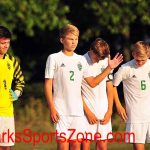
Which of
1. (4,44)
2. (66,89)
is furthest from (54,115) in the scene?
(4,44)

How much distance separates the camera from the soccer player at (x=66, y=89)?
10.8 meters

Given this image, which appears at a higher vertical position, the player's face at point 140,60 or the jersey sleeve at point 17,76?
the player's face at point 140,60

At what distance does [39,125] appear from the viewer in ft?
68.1

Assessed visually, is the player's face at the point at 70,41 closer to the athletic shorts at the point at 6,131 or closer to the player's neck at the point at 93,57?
the player's neck at the point at 93,57

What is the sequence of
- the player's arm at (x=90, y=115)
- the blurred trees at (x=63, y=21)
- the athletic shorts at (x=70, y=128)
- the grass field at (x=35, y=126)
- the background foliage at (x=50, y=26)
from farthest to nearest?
the blurred trees at (x=63, y=21) < the background foliage at (x=50, y=26) < the grass field at (x=35, y=126) < the player's arm at (x=90, y=115) < the athletic shorts at (x=70, y=128)

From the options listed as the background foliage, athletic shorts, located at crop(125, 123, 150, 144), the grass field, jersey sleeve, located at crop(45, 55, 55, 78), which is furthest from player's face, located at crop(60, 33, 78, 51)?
the background foliage

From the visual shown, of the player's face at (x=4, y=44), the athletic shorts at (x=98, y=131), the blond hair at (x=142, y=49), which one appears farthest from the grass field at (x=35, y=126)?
the player's face at (x=4, y=44)

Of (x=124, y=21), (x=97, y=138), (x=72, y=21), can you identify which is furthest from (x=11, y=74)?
(x=72, y=21)

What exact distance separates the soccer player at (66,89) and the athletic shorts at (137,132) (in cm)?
109

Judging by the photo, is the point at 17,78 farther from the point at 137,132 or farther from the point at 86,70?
the point at 137,132

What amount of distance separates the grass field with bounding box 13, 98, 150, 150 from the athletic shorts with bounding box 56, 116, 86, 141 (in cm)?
492

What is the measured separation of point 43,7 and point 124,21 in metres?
3.28

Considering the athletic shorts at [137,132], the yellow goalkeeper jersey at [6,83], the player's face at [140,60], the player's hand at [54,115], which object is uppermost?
the player's face at [140,60]

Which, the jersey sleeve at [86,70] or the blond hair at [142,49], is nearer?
the jersey sleeve at [86,70]
